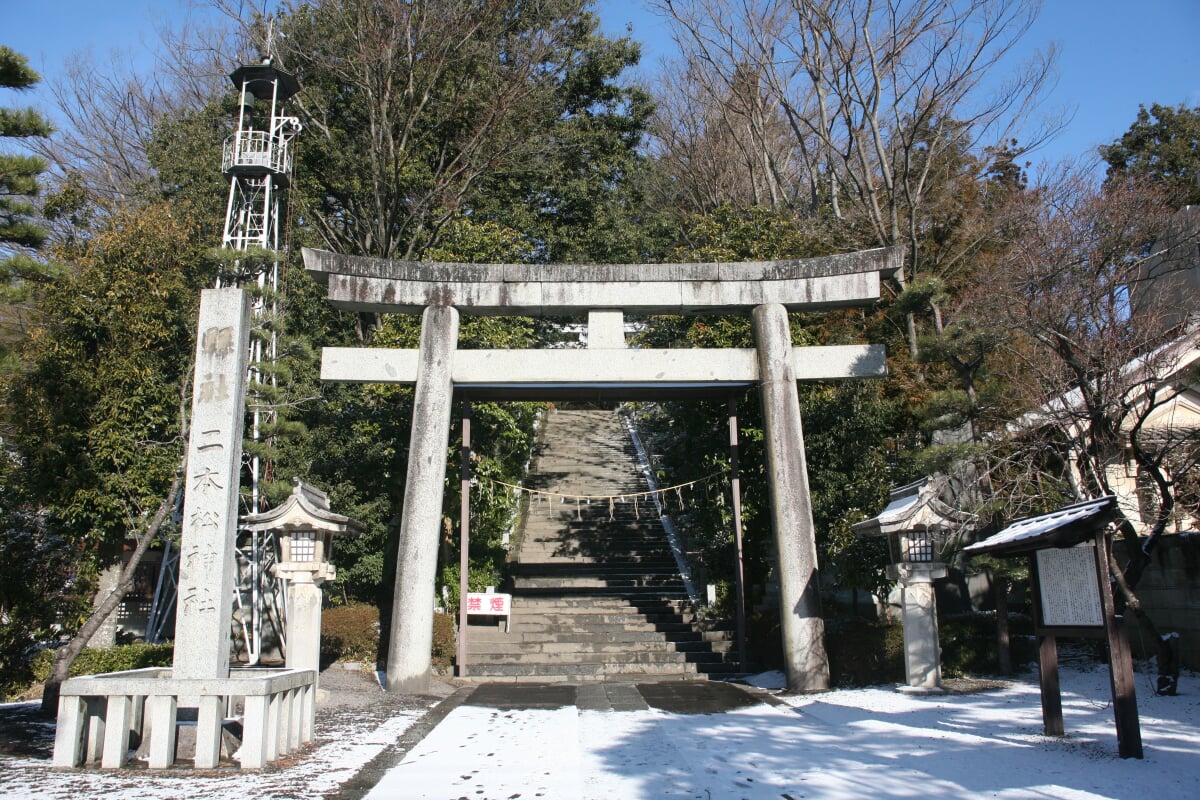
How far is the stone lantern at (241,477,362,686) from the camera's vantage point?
36.3 ft

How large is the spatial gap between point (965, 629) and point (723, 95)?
1703 cm

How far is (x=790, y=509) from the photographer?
11766 mm

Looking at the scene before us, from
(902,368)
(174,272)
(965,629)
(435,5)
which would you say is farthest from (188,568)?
(435,5)

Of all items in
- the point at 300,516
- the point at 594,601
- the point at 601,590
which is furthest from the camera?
the point at 601,590

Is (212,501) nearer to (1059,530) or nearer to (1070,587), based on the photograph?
(1059,530)

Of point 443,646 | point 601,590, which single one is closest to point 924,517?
point 601,590

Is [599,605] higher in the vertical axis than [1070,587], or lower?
lower

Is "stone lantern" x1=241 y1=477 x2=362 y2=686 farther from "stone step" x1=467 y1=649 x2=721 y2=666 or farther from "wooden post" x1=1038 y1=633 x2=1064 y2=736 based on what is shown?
"wooden post" x1=1038 y1=633 x2=1064 y2=736

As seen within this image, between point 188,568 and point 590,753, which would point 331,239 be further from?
→ point 590,753

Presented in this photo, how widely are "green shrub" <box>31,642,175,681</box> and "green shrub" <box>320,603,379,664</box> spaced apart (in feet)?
8.13

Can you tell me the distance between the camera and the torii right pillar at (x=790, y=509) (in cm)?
1131

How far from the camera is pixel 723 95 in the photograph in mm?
23688

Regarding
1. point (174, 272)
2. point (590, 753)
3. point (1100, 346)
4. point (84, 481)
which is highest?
point (174, 272)

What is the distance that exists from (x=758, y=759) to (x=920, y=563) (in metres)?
4.73
